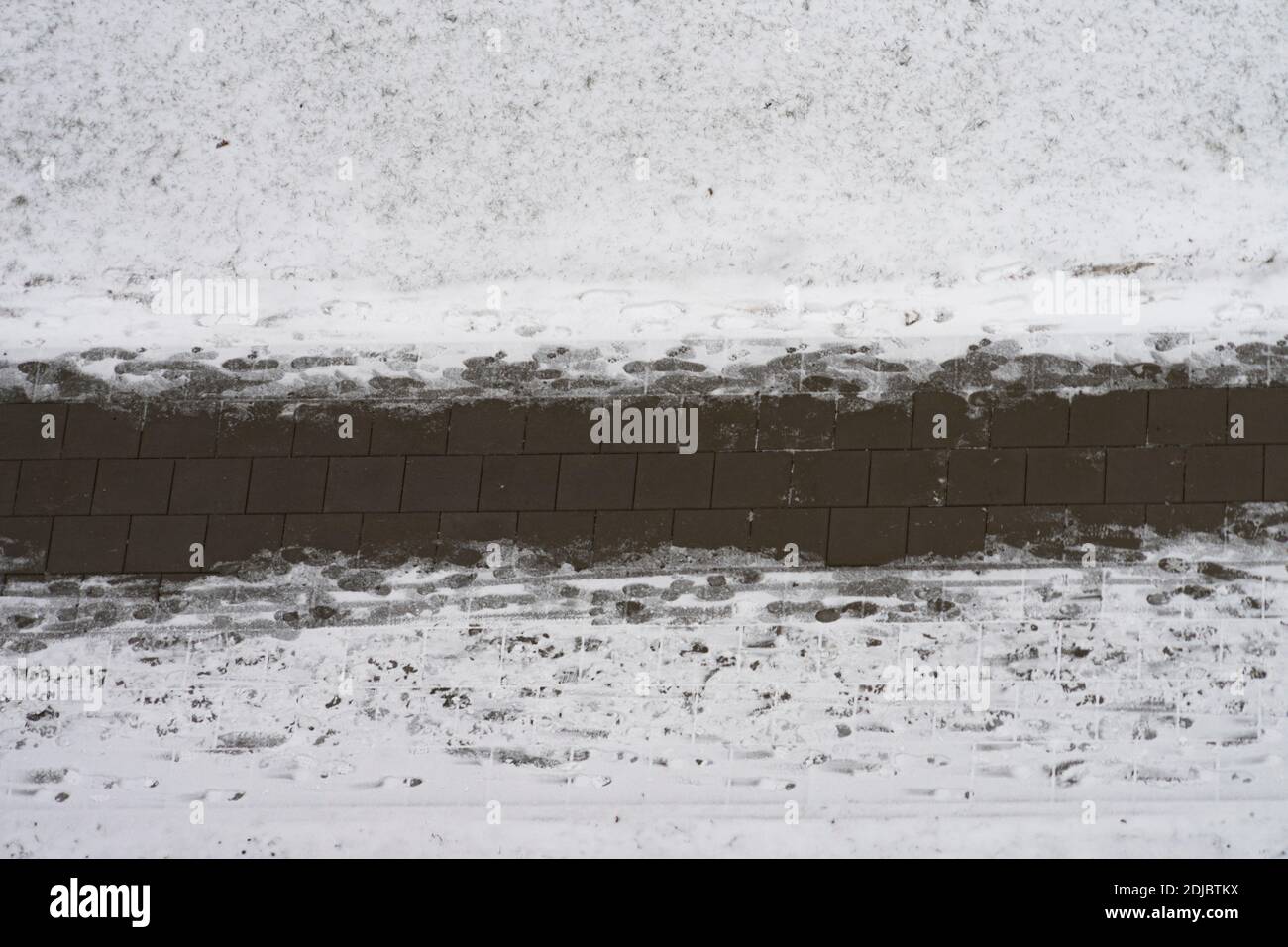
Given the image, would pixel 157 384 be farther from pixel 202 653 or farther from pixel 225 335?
pixel 202 653

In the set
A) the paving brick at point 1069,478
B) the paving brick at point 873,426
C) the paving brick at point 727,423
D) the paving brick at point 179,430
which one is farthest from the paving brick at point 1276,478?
the paving brick at point 179,430

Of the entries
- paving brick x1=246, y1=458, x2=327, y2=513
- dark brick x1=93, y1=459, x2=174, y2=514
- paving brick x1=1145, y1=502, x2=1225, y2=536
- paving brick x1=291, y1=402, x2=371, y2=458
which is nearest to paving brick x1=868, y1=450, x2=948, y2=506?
paving brick x1=1145, y1=502, x2=1225, y2=536

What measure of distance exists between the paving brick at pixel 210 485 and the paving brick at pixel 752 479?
7.63ft

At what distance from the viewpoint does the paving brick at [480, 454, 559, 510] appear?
17.2ft

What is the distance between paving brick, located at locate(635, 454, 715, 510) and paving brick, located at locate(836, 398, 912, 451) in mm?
645

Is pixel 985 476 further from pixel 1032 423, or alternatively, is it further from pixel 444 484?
pixel 444 484

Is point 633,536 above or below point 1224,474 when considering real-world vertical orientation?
below

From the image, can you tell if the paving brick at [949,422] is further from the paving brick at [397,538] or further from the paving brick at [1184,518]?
the paving brick at [397,538]

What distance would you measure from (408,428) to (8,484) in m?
2.04

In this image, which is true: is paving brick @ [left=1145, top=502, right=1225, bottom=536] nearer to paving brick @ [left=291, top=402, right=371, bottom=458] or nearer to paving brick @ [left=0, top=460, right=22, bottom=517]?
paving brick @ [left=291, top=402, right=371, bottom=458]

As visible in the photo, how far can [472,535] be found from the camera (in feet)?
17.2

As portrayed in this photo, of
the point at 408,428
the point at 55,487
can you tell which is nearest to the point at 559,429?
the point at 408,428

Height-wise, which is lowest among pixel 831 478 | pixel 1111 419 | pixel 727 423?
pixel 831 478
